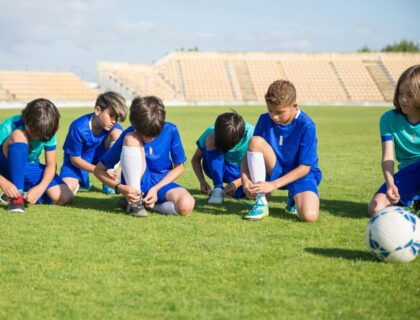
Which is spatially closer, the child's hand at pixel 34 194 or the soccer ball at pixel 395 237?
the soccer ball at pixel 395 237

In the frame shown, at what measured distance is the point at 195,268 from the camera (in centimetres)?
416

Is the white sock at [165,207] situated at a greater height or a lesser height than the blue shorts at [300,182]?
lesser

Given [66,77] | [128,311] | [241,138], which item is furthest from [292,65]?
[128,311]

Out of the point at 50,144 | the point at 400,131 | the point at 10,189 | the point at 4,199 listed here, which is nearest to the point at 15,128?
the point at 50,144

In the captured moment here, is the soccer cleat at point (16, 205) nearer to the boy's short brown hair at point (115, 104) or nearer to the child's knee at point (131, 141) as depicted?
the child's knee at point (131, 141)

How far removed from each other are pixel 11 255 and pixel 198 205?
2.81 meters

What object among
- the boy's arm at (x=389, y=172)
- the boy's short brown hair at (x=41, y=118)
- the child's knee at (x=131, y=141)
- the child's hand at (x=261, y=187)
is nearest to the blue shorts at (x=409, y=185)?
the boy's arm at (x=389, y=172)

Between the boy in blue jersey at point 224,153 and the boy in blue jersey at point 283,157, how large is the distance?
1.71 feet

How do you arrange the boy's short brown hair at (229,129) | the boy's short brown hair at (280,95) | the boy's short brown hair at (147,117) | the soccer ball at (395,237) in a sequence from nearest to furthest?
the soccer ball at (395,237) → the boy's short brown hair at (280,95) → the boy's short brown hair at (147,117) → the boy's short brown hair at (229,129)

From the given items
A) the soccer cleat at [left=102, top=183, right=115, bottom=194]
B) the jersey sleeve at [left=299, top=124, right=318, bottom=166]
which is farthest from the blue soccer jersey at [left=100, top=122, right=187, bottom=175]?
the soccer cleat at [left=102, top=183, right=115, bottom=194]

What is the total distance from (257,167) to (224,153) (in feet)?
4.94

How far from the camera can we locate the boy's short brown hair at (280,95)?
18.9 ft

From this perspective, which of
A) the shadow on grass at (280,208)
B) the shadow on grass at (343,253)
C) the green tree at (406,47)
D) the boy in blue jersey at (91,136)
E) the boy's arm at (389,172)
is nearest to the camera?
the shadow on grass at (343,253)

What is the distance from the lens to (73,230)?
5398 millimetres
